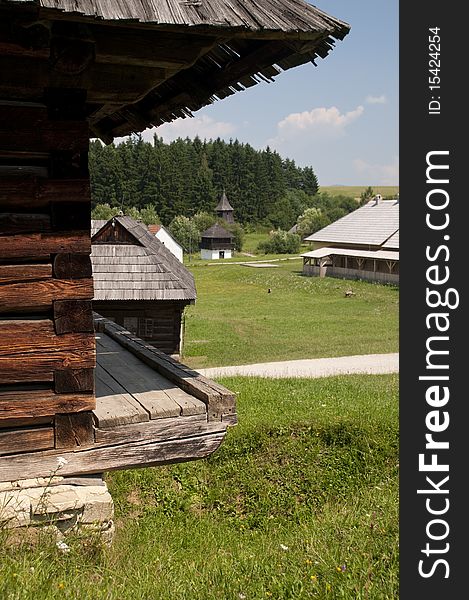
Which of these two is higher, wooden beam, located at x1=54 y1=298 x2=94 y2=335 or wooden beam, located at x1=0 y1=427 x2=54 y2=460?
wooden beam, located at x1=54 y1=298 x2=94 y2=335

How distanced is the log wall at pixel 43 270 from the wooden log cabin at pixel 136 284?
13.6 metres

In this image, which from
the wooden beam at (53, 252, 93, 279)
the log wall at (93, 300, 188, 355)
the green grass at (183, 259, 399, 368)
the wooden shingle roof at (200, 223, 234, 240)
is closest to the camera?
the wooden beam at (53, 252, 93, 279)

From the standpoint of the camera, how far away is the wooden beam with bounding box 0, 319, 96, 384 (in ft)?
11.3

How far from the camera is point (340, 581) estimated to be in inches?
139

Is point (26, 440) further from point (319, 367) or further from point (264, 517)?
point (319, 367)

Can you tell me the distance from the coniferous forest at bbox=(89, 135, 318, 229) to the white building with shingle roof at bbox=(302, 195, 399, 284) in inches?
1365

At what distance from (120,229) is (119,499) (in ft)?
36.8

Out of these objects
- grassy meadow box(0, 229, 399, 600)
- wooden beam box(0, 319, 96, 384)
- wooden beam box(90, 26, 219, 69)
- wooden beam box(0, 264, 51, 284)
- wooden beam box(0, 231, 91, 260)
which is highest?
wooden beam box(90, 26, 219, 69)

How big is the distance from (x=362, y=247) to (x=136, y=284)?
3308cm

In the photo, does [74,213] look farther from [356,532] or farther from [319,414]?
[319,414]

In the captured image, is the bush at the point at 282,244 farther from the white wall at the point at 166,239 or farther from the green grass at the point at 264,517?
the green grass at the point at 264,517

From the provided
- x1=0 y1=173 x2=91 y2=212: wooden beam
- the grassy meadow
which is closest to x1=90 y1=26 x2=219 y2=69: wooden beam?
x1=0 y1=173 x2=91 y2=212: wooden beam

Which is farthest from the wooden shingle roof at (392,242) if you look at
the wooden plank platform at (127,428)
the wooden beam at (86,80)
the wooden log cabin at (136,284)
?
the wooden beam at (86,80)

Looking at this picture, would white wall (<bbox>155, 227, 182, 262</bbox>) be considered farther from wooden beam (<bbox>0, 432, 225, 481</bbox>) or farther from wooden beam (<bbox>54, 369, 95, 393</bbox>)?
wooden beam (<bbox>54, 369, 95, 393</bbox>)
